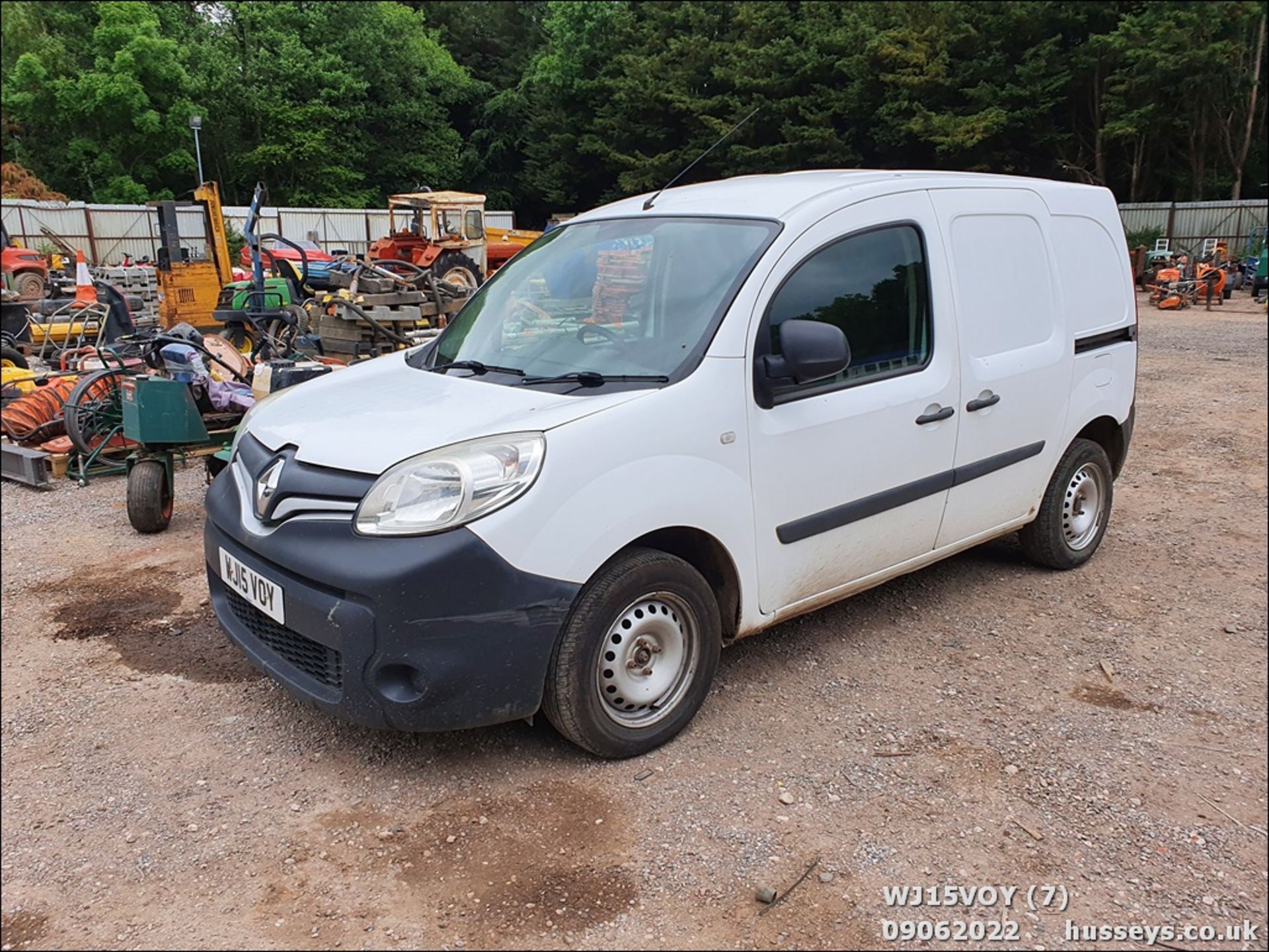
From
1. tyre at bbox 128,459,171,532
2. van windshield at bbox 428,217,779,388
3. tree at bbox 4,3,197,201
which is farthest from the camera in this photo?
tree at bbox 4,3,197,201

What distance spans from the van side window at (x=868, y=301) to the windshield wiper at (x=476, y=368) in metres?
0.95

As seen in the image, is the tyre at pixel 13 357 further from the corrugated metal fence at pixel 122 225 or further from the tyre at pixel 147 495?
the corrugated metal fence at pixel 122 225

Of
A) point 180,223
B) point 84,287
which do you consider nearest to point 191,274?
point 84,287

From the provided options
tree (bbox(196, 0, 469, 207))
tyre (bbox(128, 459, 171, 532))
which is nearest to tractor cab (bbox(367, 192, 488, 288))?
tyre (bbox(128, 459, 171, 532))

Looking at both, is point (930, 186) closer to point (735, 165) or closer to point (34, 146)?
point (735, 165)

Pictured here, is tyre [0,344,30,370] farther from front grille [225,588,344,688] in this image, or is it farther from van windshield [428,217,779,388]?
front grille [225,588,344,688]

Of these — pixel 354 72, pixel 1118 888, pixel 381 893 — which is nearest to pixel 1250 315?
pixel 1118 888

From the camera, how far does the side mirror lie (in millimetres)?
3172

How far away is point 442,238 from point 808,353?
18.0 metres

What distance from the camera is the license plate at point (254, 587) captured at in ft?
9.67

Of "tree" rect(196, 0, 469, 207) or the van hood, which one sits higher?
"tree" rect(196, 0, 469, 207)

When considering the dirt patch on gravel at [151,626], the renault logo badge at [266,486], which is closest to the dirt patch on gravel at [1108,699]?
the renault logo badge at [266,486]

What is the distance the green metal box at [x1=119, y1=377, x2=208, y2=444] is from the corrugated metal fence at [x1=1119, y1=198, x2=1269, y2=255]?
28.6 meters

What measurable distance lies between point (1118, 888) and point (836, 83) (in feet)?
115
